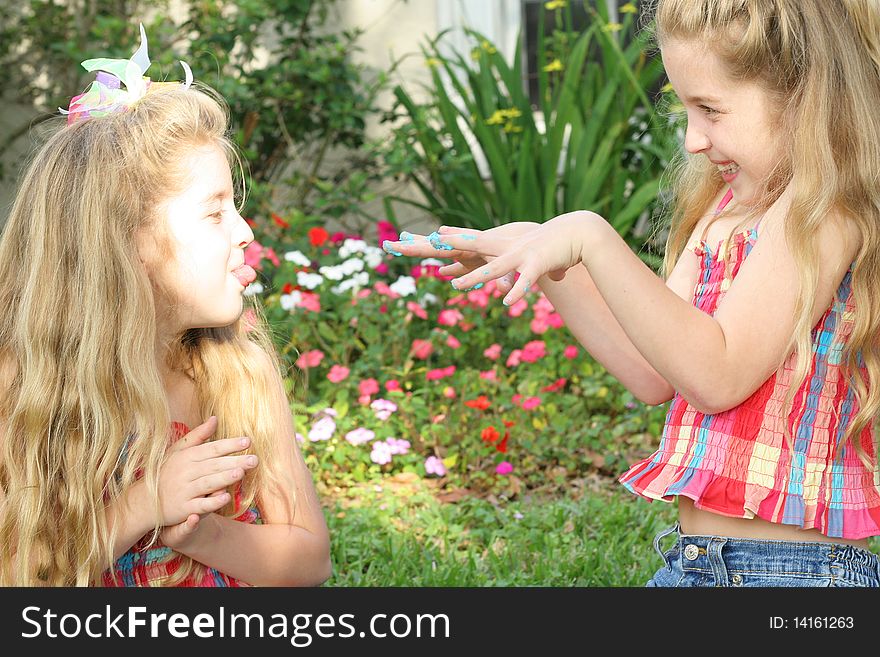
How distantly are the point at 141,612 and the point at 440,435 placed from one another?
2.08 metres

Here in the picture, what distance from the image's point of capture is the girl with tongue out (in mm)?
1746

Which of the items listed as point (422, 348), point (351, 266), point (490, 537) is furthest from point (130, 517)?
point (351, 266)

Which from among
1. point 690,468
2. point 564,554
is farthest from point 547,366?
point 690,468

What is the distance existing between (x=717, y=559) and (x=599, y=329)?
44cm

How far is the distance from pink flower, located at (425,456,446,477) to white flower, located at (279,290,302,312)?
86cm

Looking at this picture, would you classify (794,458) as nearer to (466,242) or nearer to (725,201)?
(725,201)

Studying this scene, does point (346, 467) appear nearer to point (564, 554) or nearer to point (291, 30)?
point (564, 554)

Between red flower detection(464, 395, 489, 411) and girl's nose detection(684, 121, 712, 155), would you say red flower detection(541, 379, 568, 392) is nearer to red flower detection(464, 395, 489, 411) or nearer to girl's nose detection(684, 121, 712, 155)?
red flower detection(464, 395, 489, 411)

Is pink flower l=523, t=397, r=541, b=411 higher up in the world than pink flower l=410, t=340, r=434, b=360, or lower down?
lower down

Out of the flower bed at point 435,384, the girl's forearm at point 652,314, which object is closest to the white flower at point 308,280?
the flower bed at point 435,384

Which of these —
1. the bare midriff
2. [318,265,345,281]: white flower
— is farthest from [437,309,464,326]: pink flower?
the bare midriff

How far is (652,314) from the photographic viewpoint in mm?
1570

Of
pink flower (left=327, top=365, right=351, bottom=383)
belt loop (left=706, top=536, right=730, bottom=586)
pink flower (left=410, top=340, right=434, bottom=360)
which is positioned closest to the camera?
belt loop (left=706, top=536, right=730, bottom=586)

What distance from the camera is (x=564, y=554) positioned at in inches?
117
